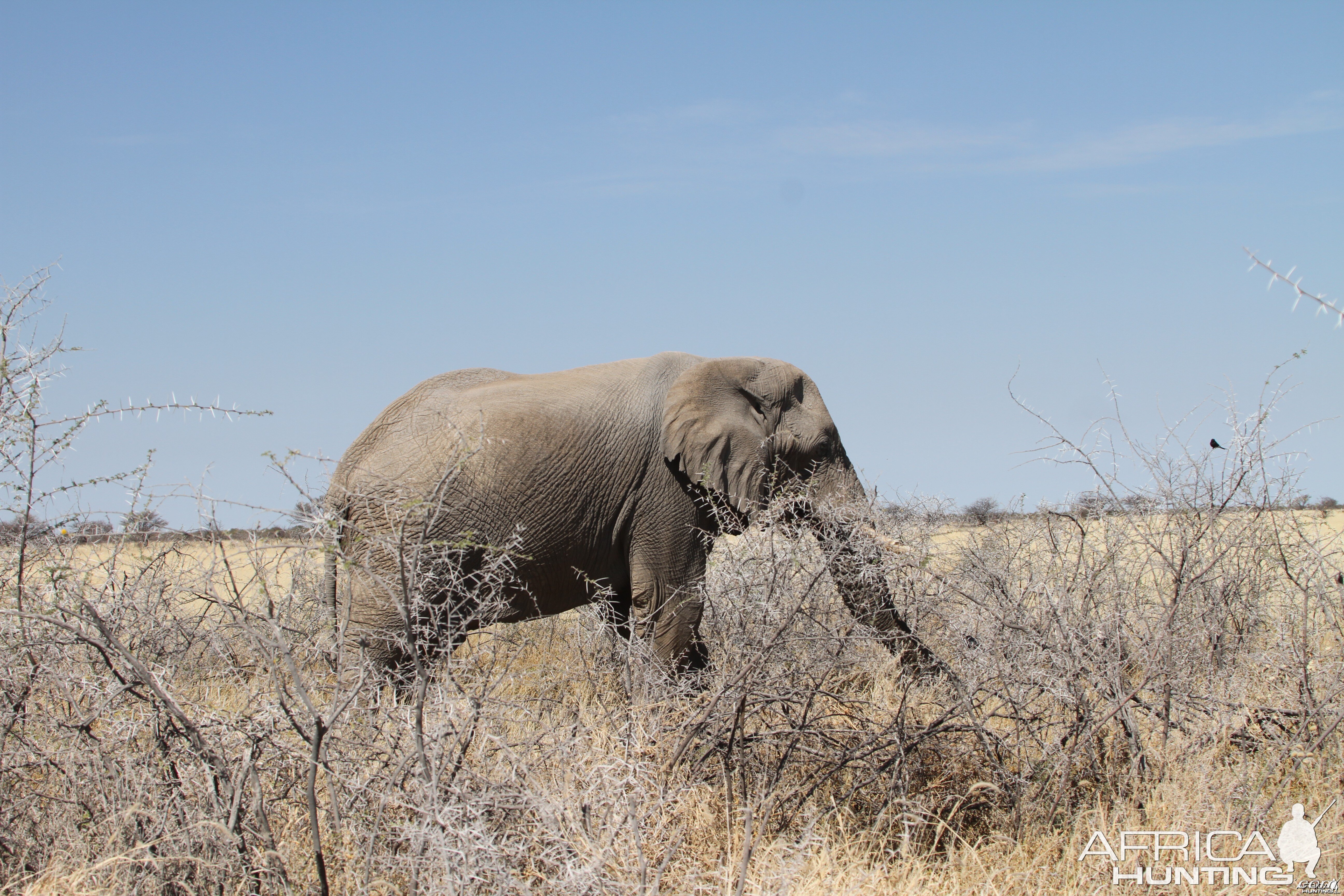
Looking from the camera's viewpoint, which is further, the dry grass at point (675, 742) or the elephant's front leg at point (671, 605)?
the elephant's front leg at point (671, 605)

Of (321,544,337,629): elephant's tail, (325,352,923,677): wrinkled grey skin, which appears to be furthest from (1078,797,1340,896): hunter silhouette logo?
(321,544,337,629): elephant's tail

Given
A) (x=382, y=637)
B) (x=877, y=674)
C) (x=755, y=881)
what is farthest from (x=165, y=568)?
(x=877, y=674)

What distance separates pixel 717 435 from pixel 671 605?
1.16m

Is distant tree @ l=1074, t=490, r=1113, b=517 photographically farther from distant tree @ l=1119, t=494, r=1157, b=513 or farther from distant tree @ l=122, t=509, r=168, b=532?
distant tree @ l=122, t=509, r=168, b=532

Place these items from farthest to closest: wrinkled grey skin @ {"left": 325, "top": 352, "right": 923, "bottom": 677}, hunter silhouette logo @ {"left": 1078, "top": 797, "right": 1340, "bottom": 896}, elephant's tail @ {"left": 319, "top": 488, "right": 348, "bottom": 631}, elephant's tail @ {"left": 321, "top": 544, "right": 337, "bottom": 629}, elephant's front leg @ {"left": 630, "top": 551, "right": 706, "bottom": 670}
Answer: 1. elephant's front leg @ {"left": 630, "top": 551, "right": 706, "bottom": 670}
2. wrinkled grey skin @ {"left": 325, "top": 352, "right": 923, "bottom": 677}
3. elephant's tail @ {"left": 321, "top": 544, "right": 337, "bottom": 629}
4. hunter silhouette logo @ {"left": 1078, "top": 797, "right": 1340, "bottom": 896}
5. elephant's tail @ {"left": 319, "top": 488, "right": 348, "bottom": 631}

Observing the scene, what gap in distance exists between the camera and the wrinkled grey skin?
260 inches

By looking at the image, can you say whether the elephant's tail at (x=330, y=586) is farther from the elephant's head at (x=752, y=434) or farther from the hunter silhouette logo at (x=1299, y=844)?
the hunter silhouette logo at (x=1299, y=844)

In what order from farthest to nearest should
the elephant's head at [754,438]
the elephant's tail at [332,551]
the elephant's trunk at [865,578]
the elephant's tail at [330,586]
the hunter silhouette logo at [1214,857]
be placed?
the elephant's head at [754,438]
the elephant's trunk at [865,578]
the elephant's tail at [330,586]
the hunter silhouette logo at [1214,857]
the elephant's tail at [332,551]

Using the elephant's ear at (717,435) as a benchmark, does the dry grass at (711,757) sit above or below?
below

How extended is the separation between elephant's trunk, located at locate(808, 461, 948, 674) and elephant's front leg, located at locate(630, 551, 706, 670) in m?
0.92

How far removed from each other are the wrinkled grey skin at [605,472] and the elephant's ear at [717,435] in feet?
0.03

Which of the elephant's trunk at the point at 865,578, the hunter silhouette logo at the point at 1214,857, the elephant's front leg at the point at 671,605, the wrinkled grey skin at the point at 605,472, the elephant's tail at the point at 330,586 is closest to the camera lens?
the hunter silhouette logo at the point at 1214,857

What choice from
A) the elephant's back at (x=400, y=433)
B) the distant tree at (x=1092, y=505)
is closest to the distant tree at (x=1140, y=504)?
the distant tree at (x=1092, y=505)

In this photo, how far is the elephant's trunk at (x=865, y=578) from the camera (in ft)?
15.5
